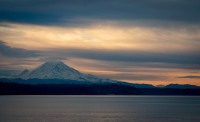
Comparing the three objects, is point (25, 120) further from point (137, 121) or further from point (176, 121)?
point (176, 121)

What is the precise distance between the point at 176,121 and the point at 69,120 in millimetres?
20796

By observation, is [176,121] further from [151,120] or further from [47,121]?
[47,121]

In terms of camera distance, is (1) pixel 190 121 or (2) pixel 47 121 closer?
(2) pixel 47 121

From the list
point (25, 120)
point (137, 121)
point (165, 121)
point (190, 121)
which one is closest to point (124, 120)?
point (137, 121)

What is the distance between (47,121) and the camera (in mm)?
76188

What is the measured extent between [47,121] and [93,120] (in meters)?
9.17

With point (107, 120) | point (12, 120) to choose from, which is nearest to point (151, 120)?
point (107, 120)

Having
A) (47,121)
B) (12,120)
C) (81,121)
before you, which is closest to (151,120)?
(81,121)

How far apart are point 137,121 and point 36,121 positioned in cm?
1953

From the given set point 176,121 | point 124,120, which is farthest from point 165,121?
point 124,120

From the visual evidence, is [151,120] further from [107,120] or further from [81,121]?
[81,121]

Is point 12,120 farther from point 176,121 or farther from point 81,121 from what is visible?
point 176,121

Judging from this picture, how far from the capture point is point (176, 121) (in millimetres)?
79875

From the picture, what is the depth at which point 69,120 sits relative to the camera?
78812 millimetres
